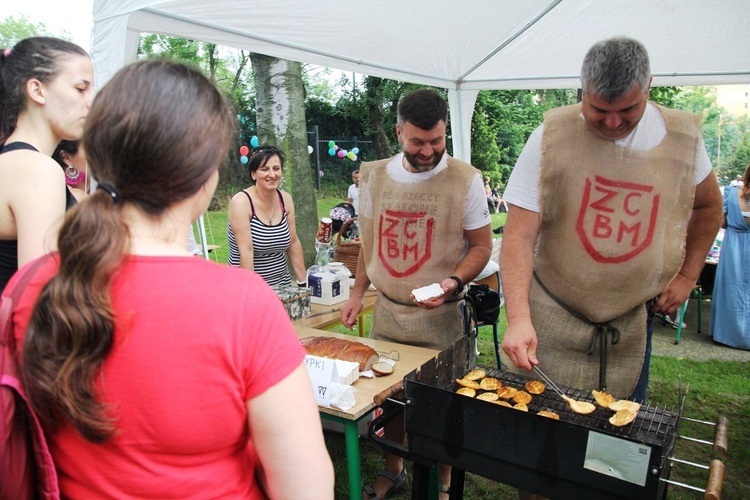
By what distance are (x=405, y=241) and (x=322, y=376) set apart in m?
0.90

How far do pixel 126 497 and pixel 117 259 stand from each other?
0.42 m

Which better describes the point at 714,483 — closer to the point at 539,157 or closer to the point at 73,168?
the point at 539,157

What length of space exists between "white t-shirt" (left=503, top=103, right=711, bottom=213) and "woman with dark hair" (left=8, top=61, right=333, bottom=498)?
55.4 inches

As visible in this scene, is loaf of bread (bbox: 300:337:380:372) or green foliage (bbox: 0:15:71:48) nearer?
loaf of bread (bbox: 300:337:380:372)

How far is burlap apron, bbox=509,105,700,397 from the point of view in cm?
192

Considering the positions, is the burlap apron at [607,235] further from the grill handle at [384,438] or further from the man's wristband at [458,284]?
the grill handle at [384,438]

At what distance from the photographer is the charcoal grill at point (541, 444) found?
1.28 meters

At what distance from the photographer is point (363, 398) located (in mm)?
1984

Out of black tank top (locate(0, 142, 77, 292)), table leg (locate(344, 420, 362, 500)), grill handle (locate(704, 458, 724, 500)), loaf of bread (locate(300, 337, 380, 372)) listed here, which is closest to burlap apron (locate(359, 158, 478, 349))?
loaf of bread (locate(300, 337, 380, 372))

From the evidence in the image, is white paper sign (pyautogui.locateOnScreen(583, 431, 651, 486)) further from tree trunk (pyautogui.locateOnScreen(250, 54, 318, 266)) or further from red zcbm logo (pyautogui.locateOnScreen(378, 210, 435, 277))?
tree trunk (pyautogui.locateOnScreen(250, 54, 318, 266))

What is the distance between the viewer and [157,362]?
809 mm

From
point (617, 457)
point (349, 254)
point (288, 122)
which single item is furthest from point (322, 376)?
point (288, 122)

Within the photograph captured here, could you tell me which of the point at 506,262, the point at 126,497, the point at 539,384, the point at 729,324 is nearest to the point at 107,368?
the point at 126,497

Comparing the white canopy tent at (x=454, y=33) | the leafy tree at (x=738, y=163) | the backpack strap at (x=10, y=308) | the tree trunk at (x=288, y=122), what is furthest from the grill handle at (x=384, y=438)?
the leafy tree at (x=738, y=163)
